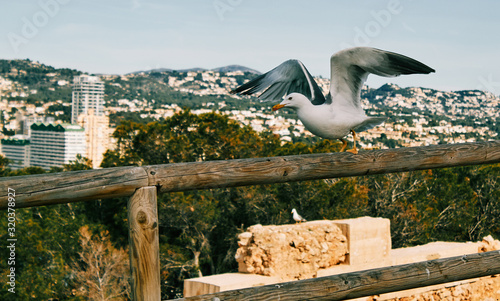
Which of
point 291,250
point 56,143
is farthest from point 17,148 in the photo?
point 291,250

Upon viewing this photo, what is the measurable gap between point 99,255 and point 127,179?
48.9 feet

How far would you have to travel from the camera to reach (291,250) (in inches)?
331

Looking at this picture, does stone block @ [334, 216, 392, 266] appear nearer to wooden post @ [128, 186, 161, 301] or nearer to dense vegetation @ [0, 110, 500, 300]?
wooden post @ [128, 186, 161, 301]

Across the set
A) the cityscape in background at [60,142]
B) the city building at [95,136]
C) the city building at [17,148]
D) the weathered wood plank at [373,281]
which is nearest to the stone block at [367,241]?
the weathered wood plank at [373,281]

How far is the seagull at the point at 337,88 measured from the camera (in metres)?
2.06

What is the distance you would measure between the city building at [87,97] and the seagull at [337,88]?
187 ft

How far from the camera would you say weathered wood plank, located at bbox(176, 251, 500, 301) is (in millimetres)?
1617

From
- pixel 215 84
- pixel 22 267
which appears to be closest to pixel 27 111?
pixel 215 84

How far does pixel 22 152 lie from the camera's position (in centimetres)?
5344

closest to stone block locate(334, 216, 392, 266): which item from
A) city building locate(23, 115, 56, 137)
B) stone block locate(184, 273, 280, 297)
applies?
stone block locate(184, 273, 280, 297)

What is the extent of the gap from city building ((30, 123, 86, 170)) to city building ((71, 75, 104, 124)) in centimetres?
595

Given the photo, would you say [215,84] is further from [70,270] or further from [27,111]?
[70,270]

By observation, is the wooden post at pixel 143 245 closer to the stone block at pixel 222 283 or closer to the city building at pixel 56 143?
the stone block at pixel 222 283

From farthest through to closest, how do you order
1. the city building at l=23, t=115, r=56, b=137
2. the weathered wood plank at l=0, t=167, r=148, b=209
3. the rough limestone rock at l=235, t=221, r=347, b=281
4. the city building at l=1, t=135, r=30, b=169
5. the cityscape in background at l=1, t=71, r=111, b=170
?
the city building at l=23, t=115, r=56, b=137 → the city building at l=1, t=135, r=30, b=169 → the cityscape in background at l=1, t=71, r=111, b=170 → the rough limestone rock at l=235, t=221, r=347, b=281 → the weathered wood plank at l=0, t=167, r=148, b=209
